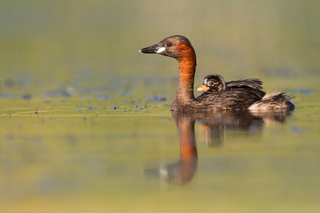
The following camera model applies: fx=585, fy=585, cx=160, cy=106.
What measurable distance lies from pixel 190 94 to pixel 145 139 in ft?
11.8

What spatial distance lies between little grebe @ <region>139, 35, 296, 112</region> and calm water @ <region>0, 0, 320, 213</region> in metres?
0.50

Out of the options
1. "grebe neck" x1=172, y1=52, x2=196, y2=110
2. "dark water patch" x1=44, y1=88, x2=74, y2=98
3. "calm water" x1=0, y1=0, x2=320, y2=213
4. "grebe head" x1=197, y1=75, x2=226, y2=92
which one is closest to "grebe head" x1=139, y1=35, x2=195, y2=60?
"grebe neck" x1=172, y1=52, x2=196, y2=110

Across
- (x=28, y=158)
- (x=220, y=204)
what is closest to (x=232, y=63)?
(x=28, y=158)

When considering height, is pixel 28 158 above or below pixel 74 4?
below

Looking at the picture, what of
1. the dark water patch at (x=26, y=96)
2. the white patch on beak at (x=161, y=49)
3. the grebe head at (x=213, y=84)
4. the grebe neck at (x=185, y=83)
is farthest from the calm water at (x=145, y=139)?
the white patch on beak at (x=161, y=49)

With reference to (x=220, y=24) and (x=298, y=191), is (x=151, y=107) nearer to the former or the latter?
(x=298, y=191)

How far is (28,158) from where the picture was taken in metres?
7.81

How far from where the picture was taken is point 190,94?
487 inches

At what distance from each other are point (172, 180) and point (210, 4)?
142ft

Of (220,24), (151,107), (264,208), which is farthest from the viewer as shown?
(220,24)

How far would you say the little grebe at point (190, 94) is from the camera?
39.3 ft

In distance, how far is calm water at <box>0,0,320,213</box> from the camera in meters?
6.09

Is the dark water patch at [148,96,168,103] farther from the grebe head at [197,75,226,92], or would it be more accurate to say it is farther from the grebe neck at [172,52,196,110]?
the grebe head at [197,75,226,92]

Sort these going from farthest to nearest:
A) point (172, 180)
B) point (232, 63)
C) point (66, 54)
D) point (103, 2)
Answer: point (103, 2) < point (66, 54) < point (232, 63) < point (172, 180)
